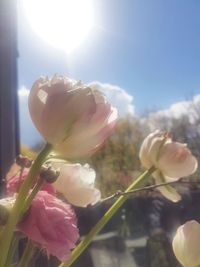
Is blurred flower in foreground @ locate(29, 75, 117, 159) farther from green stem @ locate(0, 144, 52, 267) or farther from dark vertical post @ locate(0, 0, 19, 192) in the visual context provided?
dark vertical post @ locate(0, 0, 19, 192)

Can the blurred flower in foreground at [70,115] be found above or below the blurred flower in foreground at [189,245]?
above

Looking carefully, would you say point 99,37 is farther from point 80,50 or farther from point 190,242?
point 190,242

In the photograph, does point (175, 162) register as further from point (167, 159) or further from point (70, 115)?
point (70, 115)

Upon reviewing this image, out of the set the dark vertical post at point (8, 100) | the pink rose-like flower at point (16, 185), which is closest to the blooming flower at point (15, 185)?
the pink rose-like flower at point (16, 185)

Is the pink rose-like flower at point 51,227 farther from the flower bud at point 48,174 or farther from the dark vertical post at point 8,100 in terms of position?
the dark vertical post at point 8,100

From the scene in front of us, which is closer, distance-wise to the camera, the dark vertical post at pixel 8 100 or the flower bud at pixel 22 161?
the flower bud at pixel 22 161

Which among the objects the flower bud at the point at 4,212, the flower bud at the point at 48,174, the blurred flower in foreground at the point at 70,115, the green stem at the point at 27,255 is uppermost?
the blurred flower in foreground at the point at 70,115
